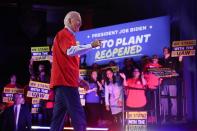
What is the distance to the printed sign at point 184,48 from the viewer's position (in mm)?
7418

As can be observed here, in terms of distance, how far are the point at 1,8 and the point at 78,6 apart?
1.84m

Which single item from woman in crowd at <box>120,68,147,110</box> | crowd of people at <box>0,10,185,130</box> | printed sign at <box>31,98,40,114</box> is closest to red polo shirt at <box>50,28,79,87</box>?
crowd of people at <box>0,10,185,130</box>

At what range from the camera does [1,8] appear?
1024 centimetres

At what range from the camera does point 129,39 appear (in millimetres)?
8289

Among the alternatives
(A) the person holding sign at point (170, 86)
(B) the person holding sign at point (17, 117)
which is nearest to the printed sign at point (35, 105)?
(B) the person holding sign at point (17, 117)

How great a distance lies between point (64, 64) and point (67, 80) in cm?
13

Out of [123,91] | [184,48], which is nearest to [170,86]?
[184,48]

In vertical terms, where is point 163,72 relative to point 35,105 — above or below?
above

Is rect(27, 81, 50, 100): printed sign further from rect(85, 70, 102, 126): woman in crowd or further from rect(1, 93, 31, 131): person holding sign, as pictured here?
rect(85, 70, 102, 126): woman in crowd

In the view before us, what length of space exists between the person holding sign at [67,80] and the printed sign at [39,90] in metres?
5.71

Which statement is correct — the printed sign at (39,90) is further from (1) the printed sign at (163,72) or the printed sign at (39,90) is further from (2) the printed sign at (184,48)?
(2) the printed sign at (184,48)

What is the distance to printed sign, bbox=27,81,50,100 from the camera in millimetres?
9328

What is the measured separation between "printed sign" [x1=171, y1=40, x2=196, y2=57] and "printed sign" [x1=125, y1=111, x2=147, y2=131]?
1192mm

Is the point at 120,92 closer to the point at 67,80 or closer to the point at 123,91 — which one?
the point at 123,91
